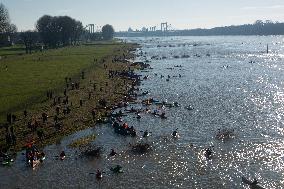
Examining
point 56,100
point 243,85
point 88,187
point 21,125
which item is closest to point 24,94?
point 56,100

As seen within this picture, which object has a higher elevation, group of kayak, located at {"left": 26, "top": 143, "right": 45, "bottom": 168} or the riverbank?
the riverbank

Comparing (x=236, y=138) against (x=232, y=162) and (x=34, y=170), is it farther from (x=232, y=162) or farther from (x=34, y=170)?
(x=34, y=170)

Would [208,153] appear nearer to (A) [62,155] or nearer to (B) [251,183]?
(B) [251,183]

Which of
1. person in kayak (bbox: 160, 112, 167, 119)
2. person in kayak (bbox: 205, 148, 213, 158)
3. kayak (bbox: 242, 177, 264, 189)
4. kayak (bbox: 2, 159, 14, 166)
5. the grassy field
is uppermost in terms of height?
the grassy field

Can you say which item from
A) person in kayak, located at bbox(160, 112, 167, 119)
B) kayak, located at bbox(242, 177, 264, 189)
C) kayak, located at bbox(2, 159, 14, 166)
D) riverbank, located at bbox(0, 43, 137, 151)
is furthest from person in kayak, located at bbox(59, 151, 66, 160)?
person in kayak, located at bbox(160, 112, 167, 119)

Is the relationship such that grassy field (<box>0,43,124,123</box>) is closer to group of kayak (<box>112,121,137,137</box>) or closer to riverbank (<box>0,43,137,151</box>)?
riverbank (<box>0,43,137,151</box>)

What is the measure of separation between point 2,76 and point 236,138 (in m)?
70.4

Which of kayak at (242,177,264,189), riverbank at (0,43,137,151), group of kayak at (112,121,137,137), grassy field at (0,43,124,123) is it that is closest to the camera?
kayak at (242,177,264,189)

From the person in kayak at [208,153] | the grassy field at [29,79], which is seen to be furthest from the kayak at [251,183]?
the grassy field at [29,79]

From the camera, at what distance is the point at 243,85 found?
10056 centimetres

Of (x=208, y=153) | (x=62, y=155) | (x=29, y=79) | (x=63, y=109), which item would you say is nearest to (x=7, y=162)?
(x=62, y=155)

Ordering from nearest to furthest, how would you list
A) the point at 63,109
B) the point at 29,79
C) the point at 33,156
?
the point at 33,156 → the point at 63,109 → the point at 29,79

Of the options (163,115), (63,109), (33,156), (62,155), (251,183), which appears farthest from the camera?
(63,109)

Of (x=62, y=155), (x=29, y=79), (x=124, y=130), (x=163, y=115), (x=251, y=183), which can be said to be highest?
(x=29, y=79)
